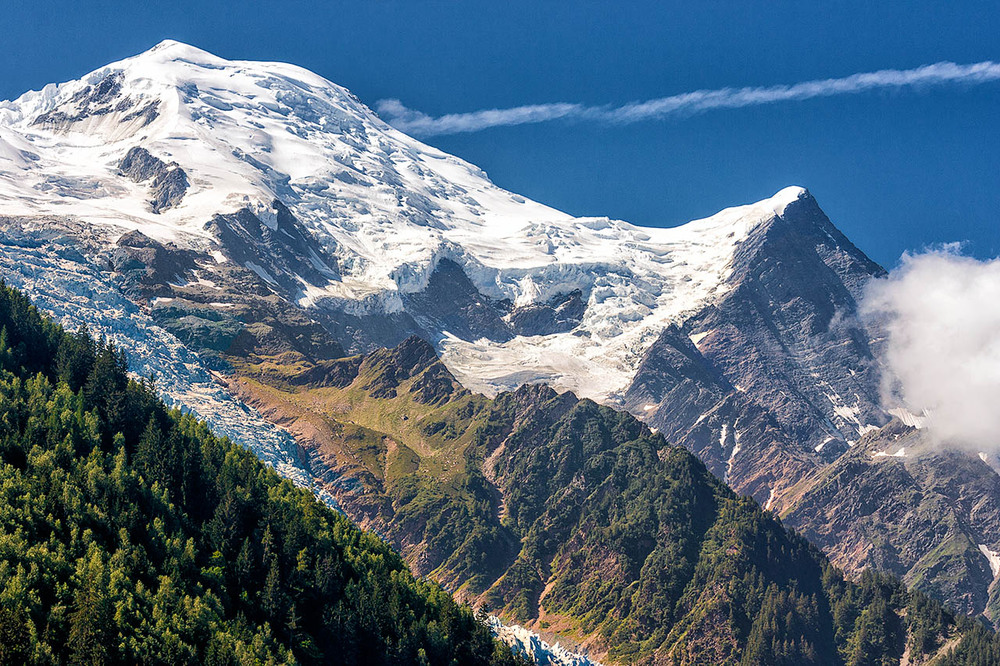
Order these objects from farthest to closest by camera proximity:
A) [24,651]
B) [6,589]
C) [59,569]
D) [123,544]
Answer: [123,544], [59,569], [6,589], [24,651]

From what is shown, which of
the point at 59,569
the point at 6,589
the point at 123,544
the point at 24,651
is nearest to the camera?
the point at 24,651

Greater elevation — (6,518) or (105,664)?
(6,518)

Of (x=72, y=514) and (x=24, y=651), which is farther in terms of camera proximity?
(x=72, y=514)

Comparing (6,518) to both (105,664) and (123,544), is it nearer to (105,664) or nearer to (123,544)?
(123,544)

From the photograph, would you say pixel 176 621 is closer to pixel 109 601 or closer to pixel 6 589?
pixel 109 601

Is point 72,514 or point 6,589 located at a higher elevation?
point 72,514

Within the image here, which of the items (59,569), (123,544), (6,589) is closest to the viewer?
(6,589)

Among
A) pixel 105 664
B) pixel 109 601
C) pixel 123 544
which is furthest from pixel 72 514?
pixel 105 664

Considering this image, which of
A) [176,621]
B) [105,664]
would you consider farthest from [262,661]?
[105,664]

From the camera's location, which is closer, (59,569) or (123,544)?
(59,569)
